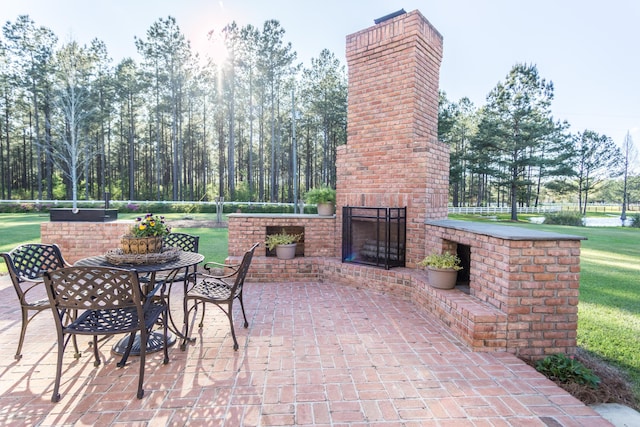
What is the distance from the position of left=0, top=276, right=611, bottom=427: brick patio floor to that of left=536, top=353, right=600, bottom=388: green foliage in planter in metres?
0.16

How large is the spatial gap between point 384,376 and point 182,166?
26.7 metres

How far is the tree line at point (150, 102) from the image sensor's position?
19312mm

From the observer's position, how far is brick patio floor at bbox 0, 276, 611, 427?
71.6 inches

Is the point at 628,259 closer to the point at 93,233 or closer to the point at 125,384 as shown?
the point at 125,384

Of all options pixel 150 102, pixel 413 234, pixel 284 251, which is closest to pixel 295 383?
pixel 413 234

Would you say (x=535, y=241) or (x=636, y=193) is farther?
(x=636, y=193)

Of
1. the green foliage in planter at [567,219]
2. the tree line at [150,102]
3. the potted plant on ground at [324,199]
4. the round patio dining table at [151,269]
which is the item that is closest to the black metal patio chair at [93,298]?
the round patio dining table at [151,269]

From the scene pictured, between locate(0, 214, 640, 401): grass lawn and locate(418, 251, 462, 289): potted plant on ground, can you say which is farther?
locate(418, 251, 462, 289): potted plant on ground

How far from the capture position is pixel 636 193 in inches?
1679

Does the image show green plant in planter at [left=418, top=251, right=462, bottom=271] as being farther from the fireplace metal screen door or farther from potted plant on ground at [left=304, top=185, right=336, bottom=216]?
potted plant on ground at [left=304, top=185, right=336, bottom=216]

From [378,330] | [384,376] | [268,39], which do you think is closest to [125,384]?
[384,376]

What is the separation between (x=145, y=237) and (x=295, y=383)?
173 cm

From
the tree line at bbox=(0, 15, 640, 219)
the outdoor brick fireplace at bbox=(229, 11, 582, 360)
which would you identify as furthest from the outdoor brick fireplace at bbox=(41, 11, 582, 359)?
the tree line at bbox=(0, 15, 640, 219)

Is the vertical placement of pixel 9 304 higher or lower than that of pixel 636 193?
lower
